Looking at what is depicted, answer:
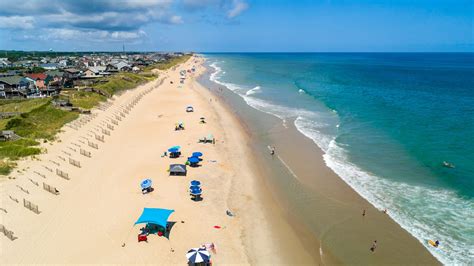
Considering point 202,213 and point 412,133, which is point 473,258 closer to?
point 202,213

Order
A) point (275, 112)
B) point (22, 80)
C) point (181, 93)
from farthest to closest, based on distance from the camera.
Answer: point (181, 93) → point (22, 80) → point (275, 112)

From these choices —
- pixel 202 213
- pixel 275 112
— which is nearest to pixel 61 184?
pixel 202 213

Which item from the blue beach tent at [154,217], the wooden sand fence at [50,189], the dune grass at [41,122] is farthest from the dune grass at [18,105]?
the blue beach tent at [154,217]

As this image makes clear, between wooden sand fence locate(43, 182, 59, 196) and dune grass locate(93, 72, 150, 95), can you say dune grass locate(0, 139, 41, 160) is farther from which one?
dune grass locate(93, 72, 150, 95)

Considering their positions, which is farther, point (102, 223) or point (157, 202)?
point (157, 202)

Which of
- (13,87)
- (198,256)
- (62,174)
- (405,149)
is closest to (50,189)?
(62,174)

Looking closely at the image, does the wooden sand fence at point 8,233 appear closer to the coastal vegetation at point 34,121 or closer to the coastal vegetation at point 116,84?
the coastal vegetation at point 34,121

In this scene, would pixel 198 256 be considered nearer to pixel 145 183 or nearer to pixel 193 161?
pixel 145 183
